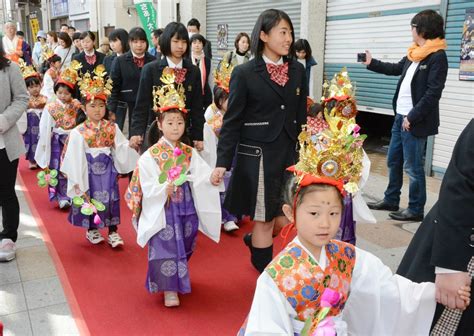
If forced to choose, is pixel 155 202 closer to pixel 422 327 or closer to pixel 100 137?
pixel 100 137

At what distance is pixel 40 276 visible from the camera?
146 inches

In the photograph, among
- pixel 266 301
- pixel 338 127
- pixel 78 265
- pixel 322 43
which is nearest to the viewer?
pixel 266 301

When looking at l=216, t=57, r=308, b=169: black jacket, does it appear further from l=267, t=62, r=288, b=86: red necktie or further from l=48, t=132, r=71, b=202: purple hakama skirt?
l=48, t=132, r=71, b=202: purple hakama skirt

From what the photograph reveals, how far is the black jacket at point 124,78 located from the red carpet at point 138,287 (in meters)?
1.47

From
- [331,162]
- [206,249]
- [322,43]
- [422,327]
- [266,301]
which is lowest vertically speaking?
[206,249]

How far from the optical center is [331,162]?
198cm

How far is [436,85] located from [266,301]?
331 centimetres

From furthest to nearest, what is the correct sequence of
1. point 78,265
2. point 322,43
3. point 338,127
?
point 322,43
point 78,265
point 338,127

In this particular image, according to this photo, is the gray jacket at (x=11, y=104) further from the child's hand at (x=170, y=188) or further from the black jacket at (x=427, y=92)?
the black jacket at (x=427, y=92)

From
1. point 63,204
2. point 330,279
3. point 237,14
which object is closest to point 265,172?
point 330,279

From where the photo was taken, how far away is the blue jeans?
15.5 ft

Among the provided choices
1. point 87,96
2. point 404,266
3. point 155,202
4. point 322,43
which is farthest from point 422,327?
point 322,43

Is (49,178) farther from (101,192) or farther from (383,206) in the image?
(383,206)

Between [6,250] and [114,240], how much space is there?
83cm
